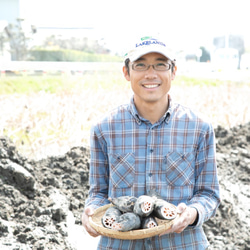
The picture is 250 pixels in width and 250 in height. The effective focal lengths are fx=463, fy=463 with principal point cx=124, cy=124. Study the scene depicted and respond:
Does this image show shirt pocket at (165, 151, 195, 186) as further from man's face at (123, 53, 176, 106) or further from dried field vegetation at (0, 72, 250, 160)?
dried field vegetation at (0, 72, 250, 160)

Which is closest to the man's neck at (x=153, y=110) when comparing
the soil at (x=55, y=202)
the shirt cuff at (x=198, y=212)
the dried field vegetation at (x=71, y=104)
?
the shirt cuff at (x=198, y=212)

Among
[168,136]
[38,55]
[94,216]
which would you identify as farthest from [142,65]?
[38,55]

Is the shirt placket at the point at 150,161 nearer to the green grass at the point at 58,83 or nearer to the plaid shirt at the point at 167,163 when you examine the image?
the plaid shirt at the point at 167,163

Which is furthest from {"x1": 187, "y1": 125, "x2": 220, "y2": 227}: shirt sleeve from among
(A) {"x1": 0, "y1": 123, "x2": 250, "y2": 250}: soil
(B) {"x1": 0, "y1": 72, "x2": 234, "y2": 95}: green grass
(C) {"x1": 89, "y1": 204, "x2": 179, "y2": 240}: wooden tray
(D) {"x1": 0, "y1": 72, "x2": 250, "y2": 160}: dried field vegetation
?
(B) {"x1": 0, "y1": 72, "x2": 234, "y2": 95}: green grass

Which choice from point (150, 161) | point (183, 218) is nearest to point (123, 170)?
point (150, 161)

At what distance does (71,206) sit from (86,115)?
82.3 inches

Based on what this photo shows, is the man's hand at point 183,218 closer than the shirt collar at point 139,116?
Yes

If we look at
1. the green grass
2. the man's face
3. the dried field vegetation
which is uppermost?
the man's face

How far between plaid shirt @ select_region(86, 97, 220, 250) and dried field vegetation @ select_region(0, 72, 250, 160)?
2.56 metres

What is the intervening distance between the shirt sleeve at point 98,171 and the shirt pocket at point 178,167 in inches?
11.5

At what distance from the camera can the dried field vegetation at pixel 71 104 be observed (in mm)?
4766

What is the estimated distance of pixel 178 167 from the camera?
1891 mm

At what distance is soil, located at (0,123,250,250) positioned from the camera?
2.93 m

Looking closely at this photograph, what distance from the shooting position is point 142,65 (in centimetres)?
191
